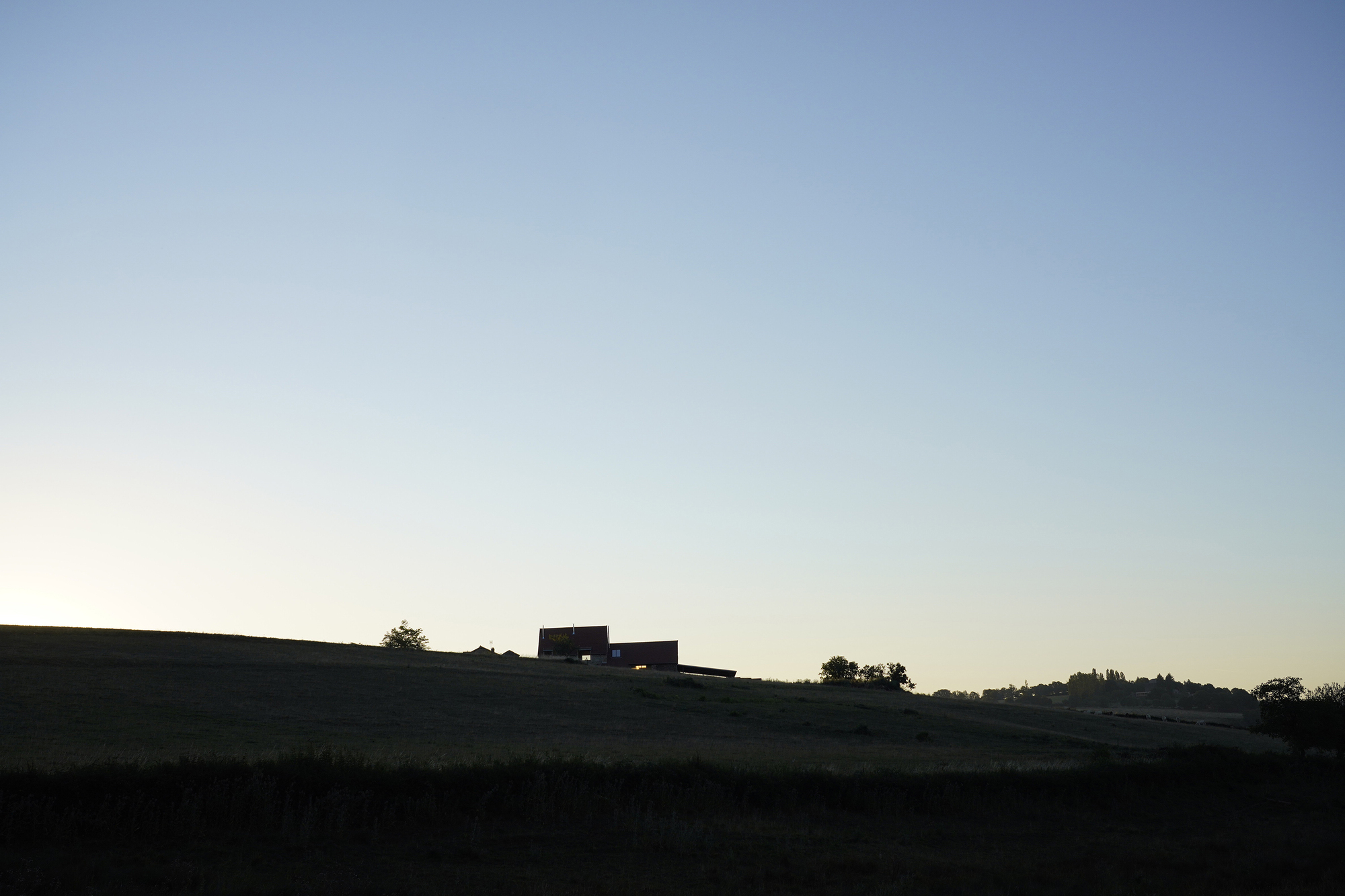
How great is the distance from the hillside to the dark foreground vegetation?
172 inches

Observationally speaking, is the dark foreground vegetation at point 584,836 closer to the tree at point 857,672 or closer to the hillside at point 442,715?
the hillside at point 442,715

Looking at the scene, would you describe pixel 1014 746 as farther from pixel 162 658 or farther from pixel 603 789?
pixel 162 658

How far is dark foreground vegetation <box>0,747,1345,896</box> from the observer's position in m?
16.5

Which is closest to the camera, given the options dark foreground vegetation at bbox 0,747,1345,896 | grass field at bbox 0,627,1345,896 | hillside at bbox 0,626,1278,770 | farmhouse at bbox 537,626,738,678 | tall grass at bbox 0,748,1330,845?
dark foreground vegetation at bbox 0,747,1345,896

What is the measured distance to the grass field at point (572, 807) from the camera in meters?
17.0

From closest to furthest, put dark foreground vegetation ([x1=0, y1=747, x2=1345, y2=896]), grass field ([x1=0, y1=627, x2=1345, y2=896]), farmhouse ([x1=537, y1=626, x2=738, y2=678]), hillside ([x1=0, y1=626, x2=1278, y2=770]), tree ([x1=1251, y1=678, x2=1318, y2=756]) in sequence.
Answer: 1. dark foreground vegetation ([x1=0, y1=747, x2=1345, y2=896])
2. grass field ([x1=0, y1=627, x2=1345, y2=896])
3. hillside ([x1=0, y1=626, x2=1278, y2=770])
4. tree ([x1=1251, y1=678, x2=1318, y2=756])
5. farmhouse ([x1=537, y1=626, x2=738, y2=678])

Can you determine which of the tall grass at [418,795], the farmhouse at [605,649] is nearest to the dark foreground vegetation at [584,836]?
the tall grass at [418,795]

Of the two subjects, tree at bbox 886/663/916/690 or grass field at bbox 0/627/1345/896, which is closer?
grass field at bbox 0/627/1345/896

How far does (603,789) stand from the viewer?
23.0 metres

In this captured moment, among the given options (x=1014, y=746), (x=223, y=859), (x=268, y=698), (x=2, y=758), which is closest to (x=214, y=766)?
(x=223, y=859)

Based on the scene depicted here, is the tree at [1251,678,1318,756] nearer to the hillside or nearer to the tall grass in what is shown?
the hillside

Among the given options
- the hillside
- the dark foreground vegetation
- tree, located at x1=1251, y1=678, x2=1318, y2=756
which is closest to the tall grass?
the dark foreground vegetation

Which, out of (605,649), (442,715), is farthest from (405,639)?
(442,715)

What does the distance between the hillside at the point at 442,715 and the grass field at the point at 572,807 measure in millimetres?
354
